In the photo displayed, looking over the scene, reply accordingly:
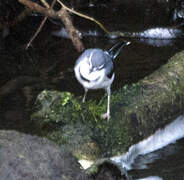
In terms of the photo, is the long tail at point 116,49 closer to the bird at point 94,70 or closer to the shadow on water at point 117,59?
the bird at point 94,70

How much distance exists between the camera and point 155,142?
5.70 meters

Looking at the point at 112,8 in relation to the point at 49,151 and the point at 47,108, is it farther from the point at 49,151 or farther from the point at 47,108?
the point at 49,151

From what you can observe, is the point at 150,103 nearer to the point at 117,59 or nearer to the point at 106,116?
the point at 106,116

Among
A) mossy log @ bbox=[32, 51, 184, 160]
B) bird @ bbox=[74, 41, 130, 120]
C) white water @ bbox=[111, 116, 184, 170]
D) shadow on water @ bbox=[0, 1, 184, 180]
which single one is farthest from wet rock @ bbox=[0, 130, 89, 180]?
shadow on water @ bbox=[0, 1, 184, 180]

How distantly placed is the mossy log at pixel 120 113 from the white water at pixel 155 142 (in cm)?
11

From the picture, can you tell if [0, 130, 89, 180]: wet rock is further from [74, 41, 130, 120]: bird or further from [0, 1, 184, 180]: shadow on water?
[0, 1, 184, 180]: shadow on water

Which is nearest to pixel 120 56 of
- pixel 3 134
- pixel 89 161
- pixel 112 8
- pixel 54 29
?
pixel 54 29

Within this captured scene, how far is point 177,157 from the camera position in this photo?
5676mm

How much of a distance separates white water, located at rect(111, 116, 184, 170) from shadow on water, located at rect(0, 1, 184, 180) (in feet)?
0.38

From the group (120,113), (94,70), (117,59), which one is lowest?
(117,59)

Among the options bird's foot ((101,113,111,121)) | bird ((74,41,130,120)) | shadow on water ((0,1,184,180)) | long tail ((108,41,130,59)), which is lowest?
shadow on water ((0,1,184,180))

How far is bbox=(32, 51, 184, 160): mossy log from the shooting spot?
478 cm

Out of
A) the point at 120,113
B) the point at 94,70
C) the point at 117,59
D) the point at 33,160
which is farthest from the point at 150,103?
the point at 117,59

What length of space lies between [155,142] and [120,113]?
2.63 ft
